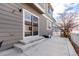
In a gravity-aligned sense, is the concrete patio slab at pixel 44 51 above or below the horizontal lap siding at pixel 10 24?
below

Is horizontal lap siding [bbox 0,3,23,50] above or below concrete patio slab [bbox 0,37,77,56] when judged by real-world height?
above

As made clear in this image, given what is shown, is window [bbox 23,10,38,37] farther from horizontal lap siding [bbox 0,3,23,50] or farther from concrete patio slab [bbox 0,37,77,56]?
concrete patio slab [bbox 0,37,77,56]

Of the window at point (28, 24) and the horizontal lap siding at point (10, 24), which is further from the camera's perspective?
the window at point (28, 24)

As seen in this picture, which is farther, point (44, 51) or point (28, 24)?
point (28, 24)

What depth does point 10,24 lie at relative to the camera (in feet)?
13.6

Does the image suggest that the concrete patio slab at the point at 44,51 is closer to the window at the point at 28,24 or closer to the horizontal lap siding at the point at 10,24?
the horizontal lap siding at the point at 10,24

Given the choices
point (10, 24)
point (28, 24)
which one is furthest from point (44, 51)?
point (28, 24)

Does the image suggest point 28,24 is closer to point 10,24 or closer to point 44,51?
point 10,24

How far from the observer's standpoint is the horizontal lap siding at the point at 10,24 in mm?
3710

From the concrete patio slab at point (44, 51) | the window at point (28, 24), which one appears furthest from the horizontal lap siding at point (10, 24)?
the window at point (28, 24)

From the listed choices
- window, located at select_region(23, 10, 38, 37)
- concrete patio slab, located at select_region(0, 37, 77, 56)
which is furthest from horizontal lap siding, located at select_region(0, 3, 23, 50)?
window, located at select_region(23, 10, 38, 37)

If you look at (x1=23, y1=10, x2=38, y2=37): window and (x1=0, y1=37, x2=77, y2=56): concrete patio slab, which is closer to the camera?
(x1=0, y1=37, x2=77, y2=56): concrete patio slab

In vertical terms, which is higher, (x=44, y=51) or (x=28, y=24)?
(x=28, y=24)

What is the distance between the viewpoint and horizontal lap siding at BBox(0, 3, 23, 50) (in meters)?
3.71
